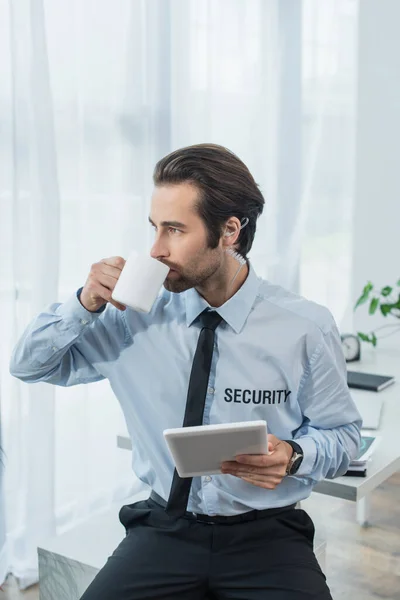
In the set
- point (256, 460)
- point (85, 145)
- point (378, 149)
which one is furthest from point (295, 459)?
point (378, 149)

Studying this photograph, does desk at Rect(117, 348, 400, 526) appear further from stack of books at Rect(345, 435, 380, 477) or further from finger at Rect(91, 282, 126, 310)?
finger at Rect(91, 282, 126, 310)

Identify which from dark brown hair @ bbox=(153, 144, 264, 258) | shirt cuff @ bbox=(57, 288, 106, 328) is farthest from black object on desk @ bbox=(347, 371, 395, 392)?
shirt cuff @ bbox=(57, 288, 106, 328)

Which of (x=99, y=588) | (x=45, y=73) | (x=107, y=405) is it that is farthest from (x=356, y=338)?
(x=99, y=588)

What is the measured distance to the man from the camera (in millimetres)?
1585

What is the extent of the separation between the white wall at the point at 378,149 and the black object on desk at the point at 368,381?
152 centimetres

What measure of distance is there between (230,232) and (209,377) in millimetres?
298

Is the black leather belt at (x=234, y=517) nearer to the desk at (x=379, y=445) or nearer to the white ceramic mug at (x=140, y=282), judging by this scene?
the desk at (x=379, y=445)

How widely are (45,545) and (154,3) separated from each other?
1908mm

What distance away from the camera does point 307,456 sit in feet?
5.16

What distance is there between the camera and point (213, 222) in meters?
1.63

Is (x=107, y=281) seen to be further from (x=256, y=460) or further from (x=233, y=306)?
(x=256, y=460)

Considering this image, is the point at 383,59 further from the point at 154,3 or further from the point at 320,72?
the point at 154,3

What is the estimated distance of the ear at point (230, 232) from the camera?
1662 millimetres

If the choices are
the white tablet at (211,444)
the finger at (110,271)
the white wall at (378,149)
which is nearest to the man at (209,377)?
the finger at (110,271)
